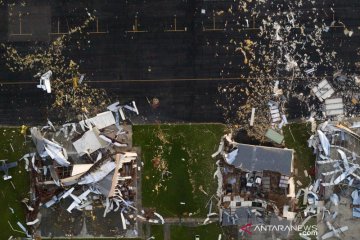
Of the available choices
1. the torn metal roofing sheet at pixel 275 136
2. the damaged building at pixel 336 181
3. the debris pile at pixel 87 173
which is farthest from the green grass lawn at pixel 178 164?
the damaged building at pixel 336 181

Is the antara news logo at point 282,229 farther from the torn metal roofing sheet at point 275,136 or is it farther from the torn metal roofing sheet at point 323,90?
the torn metal roofing sheet at point 323,90

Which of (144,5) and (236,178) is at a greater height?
(144,5)

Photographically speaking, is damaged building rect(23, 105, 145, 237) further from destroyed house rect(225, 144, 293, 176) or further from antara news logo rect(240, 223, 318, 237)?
antara news logo rect(240, 223, 318, 237)

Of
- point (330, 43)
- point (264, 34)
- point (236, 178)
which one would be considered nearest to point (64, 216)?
point (236, 178)

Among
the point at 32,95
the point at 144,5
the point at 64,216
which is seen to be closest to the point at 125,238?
the point at 64,216

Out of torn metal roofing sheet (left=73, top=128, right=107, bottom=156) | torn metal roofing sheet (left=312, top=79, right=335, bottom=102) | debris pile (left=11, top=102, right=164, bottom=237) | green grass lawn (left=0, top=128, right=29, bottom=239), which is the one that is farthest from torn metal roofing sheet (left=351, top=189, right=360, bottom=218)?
green grass lawn (left=0, top=128, right=29, bottom=239)

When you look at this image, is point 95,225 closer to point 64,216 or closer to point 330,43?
point 64,216

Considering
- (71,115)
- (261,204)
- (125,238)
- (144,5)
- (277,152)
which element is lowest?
(125,238)

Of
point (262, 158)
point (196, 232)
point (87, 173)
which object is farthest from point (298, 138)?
point (87, 173)
